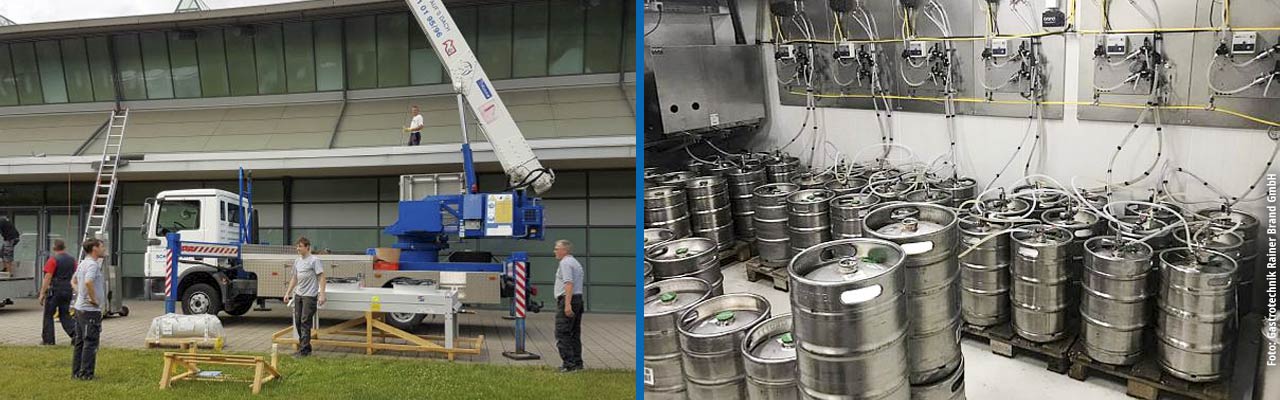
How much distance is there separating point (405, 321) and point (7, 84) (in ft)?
27.3

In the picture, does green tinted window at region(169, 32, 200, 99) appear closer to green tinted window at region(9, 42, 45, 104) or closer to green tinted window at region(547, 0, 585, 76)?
green tinted window at region(9, 42, 45, 104)

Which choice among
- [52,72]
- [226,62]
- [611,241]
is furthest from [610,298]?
[52,72]

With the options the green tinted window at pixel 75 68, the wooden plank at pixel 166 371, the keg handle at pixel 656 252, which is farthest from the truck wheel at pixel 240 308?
the keg handle at pixel 656 252

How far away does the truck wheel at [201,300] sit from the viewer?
743cm

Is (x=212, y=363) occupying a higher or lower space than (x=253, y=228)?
lower

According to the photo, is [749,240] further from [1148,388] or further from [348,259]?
[348,259]

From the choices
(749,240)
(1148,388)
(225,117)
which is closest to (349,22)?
(225,117)

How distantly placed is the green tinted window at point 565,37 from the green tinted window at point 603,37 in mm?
123

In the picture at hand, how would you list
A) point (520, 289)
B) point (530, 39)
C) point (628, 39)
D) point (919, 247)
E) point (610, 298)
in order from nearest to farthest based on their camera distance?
point (919, 247)
point (520, 289)
point (610, 298)
point (628, 39)
point (530, 39)

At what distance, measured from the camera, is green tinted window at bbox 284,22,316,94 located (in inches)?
417

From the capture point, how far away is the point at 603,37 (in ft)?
31.4

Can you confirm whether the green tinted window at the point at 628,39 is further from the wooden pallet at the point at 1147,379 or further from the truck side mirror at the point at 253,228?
the wooden pallet at the point at 1147,379

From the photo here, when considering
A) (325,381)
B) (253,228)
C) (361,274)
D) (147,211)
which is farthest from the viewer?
(253,228)

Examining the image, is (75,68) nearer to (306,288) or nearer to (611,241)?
(306,288)
